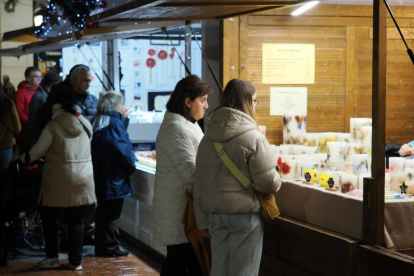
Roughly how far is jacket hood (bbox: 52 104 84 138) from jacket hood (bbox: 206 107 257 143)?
9.44ft

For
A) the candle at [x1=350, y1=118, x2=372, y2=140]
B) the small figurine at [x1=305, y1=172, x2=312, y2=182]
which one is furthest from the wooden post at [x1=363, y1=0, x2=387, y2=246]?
the candle at [x1=350, y1=118, x2=372, y2=140]

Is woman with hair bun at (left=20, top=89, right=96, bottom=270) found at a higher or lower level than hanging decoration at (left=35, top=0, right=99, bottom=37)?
lower

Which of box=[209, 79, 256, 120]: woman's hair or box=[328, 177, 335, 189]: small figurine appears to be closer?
box=[209, 79, 256, 120]: woman's hair

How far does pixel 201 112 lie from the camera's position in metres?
5.50

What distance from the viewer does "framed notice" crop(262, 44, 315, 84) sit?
6898 millimetres

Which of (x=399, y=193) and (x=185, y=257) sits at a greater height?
(x=399, y=193)

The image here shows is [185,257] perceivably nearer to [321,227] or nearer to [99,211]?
[321,227]

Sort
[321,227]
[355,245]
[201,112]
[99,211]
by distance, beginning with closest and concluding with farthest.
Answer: [355,245] → [321,227] → [201,112] → [99,211]

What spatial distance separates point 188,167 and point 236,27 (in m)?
2.03

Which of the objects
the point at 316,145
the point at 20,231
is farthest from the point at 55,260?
the point at 316,145

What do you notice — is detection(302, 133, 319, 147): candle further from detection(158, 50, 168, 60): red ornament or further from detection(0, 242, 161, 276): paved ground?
detection(158, 50, 168, 60): red ornament

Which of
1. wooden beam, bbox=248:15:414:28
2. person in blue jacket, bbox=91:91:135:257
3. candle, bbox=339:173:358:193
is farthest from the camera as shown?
person in blue jacket, bbox=91:91:135:257

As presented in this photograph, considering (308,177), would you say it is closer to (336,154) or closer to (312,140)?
(336,154)

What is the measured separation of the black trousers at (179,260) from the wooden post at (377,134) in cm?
149
